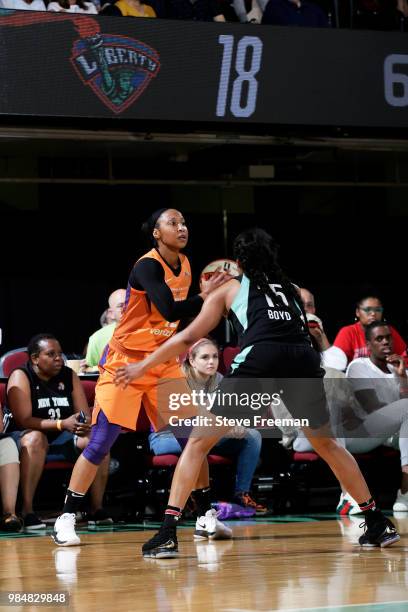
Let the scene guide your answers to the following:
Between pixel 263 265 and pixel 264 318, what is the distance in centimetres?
30

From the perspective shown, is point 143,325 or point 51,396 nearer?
point 143,325

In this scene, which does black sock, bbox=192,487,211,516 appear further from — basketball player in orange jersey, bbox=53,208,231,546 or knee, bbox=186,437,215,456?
knee, bbox=186,437,215,456

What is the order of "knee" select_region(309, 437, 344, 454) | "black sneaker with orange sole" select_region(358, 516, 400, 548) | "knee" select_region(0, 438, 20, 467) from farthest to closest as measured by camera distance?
"knee" select_region(0, 438, 20, 467), "black sneaker with orange sole" select_region(358, 516, 400, 548), "knee" select_region(309, 437, 344, 454)

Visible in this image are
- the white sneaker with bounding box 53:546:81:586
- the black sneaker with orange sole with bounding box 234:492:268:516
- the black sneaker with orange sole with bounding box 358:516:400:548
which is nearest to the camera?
the white sneaker with bounding box 53:546:81:586

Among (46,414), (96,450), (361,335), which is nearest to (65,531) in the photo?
(96,450)

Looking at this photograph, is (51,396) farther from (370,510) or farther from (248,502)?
(370,510)

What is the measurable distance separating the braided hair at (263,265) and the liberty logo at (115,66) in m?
3.93

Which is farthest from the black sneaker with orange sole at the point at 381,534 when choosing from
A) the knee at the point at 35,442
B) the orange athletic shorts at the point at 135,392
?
the knee at the point at 35,442

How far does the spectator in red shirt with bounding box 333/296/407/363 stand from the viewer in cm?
916

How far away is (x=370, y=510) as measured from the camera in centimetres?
574

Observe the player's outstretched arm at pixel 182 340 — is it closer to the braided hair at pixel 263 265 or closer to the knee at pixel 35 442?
the braided hair at pixel 263 265

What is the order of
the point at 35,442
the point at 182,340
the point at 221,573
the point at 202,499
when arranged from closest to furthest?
the point at 221,573 → the point at 182,340 → the point at 202,499 → the point at 35,442

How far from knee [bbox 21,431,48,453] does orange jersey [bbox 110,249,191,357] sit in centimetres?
162

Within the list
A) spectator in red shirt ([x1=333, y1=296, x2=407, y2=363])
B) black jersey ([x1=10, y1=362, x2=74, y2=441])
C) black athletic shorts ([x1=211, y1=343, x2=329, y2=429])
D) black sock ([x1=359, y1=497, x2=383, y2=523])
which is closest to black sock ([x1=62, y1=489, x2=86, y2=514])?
black athletic shorts ([x1=211, y1=343, x2=329, y2=429])
